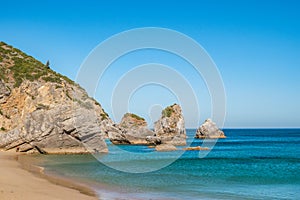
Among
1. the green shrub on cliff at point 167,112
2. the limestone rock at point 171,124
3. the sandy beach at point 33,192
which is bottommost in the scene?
the sandy beach at point 33,192

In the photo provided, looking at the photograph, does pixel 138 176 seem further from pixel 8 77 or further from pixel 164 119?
pixel 164 119

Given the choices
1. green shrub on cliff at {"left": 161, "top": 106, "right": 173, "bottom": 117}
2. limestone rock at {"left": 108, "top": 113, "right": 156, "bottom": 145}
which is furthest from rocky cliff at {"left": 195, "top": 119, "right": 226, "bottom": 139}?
limestone rock at {"left": 108, "top": 113, "right": 156, "bottom": 145}

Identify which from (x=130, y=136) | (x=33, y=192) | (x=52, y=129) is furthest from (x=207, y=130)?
(x=33, y=192)

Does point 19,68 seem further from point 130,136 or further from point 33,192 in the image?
point 33,192

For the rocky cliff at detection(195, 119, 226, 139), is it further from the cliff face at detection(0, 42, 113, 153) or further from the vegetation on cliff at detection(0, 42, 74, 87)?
the cliff face at detection(0, 42, 113, 153)

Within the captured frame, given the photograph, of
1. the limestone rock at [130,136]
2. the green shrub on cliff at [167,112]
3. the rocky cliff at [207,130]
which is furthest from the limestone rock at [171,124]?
the rocky cliff at [207,130]

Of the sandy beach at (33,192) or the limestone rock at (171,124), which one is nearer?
the sandy beach at (33,192)

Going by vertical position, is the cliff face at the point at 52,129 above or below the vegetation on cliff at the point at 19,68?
below

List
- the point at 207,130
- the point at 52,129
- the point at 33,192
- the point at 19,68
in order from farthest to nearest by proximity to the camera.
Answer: the point at 207,130
the point at 19,68
the point at 52,129
the point at 33,192

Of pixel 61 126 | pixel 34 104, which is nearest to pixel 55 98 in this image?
pixel 34 104

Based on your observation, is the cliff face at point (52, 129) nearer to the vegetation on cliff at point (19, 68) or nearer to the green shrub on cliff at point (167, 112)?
the vegetation on cliff at point (19, 68)

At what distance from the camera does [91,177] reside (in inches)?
1195

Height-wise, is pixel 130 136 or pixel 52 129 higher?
Result: pixel 52 129

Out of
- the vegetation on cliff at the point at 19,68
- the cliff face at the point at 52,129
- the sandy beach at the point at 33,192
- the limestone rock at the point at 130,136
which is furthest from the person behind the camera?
the limestone rock at the point at 130,136
